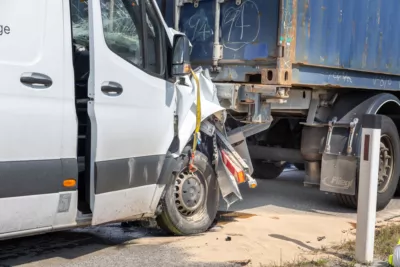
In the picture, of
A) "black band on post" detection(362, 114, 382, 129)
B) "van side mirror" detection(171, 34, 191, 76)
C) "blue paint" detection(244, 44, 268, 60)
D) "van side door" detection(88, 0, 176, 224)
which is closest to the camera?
"van side door" detection(88, 0, 176, 224)

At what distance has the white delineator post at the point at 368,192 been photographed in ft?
14.9

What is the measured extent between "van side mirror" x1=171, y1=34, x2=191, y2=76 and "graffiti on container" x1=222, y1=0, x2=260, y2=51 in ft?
4.22

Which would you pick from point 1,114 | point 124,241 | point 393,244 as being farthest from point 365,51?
point 1,114

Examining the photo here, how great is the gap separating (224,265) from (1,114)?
2164 mm

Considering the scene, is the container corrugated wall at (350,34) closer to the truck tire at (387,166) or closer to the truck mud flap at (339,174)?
the truck tire at (387,166)

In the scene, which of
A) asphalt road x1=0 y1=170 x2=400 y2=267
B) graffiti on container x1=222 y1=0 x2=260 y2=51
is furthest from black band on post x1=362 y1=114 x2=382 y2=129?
graffiti on container x1=222 y1=0 x2=260 y2=51

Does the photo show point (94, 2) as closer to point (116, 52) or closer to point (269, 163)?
point (116, 52)

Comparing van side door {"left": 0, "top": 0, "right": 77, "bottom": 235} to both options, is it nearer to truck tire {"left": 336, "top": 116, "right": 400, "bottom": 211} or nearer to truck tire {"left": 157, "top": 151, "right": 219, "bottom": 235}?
truck tire {"left": 157, "top": 151, "right": 219, "bottom": 235}

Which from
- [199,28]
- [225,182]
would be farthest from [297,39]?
[225,182]

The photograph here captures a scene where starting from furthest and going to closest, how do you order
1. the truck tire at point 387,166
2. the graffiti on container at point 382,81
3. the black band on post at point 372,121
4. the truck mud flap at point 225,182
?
the graffiti on container at point 382,81 < the truck tire at point 387,166 < the truck mud flap at point 225,182 < the black band on post at point 372,121

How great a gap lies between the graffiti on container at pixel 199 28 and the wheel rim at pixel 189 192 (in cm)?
189

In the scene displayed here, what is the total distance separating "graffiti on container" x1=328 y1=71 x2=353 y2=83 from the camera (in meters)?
6.34

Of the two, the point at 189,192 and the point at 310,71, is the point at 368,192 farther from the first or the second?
the point at 310,71

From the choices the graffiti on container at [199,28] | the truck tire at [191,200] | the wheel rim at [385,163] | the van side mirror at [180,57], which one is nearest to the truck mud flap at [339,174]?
the wheel rim at [385,163]
